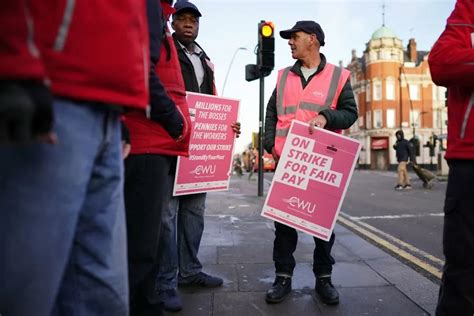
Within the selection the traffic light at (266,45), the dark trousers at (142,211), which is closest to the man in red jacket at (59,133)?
the dark trousers at (142,211)

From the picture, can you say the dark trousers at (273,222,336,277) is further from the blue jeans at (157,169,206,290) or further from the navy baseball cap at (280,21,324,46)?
the navy baseball cap at (280,21,324,46)

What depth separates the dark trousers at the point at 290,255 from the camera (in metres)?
3.14

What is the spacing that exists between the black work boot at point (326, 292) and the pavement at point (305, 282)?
4 cm

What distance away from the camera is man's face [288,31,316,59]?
3.24m

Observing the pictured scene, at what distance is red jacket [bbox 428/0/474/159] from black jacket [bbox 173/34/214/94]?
1.87 m

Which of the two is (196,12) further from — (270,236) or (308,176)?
(270,236)

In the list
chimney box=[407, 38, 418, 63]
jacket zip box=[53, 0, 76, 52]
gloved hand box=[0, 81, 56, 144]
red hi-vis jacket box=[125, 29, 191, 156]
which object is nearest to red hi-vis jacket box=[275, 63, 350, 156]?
red hi-vis jacket box=[125, 29, 191, 156]

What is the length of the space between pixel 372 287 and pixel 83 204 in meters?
2.73

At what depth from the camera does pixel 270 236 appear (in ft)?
17.9

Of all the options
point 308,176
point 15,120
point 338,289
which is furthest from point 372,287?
point 15,120

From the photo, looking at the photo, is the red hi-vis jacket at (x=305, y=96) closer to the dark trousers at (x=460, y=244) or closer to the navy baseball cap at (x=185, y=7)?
A: the navy baseball cap at (x=185, y=7)

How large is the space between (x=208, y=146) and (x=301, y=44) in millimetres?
1183

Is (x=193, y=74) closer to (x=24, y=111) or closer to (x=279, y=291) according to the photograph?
(x=279, y=291)

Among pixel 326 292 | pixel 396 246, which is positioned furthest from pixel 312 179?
pixel 396 246
